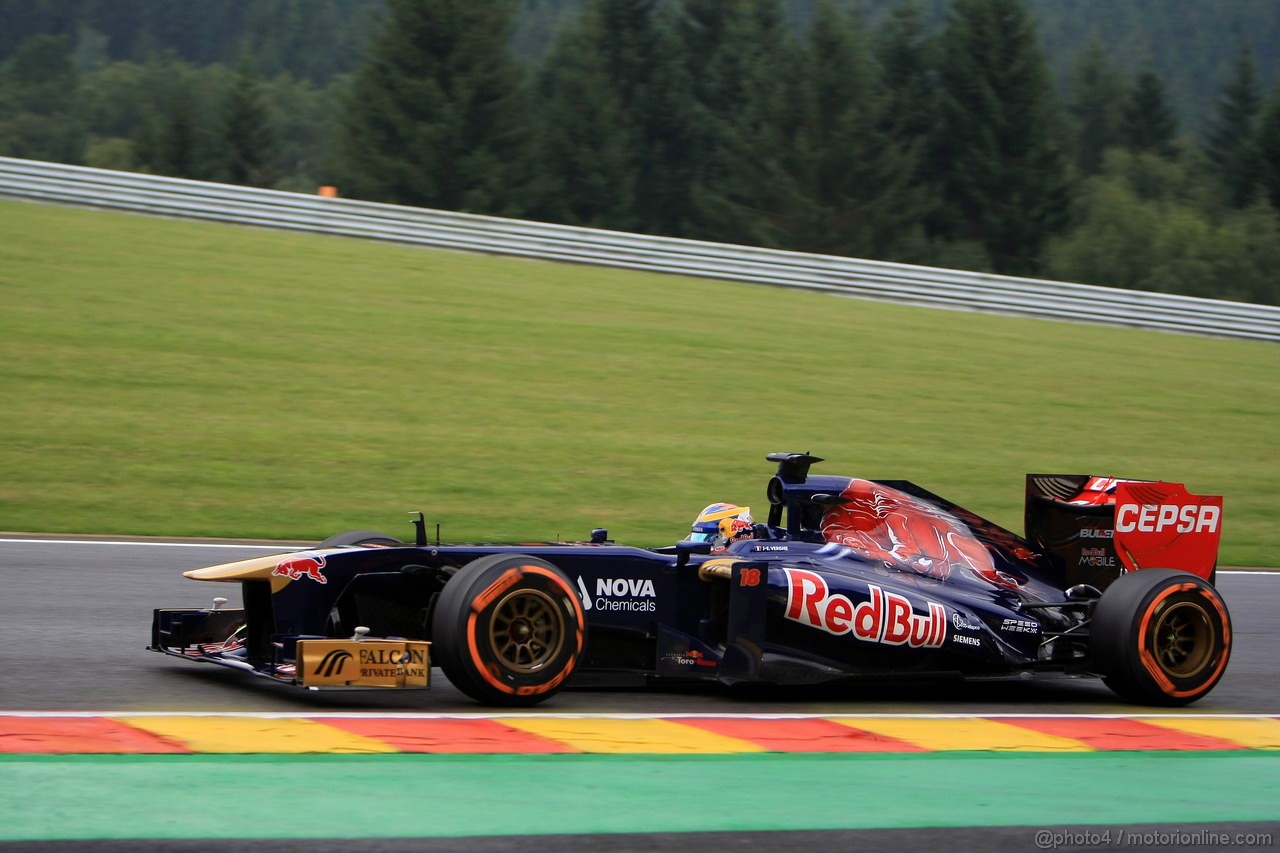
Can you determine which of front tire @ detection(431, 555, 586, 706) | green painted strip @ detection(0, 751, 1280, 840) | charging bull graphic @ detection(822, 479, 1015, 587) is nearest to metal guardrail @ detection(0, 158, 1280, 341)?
charging bull graphic @ detection(822, 479, 1015, 587)

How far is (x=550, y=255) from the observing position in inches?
1016

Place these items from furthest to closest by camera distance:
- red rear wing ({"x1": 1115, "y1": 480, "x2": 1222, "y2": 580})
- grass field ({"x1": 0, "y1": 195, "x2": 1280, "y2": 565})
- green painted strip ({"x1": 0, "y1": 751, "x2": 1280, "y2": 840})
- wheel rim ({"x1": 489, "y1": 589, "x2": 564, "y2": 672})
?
grass field ({"x1": 0, "y1": 195, "x2": 1280, "y2": 565}), red rear wing ({"x1": 1115, "y1": 480, "x2": 1222, "y2": 580}), wheel rim ({"x1": 489, "y1": 589, "x2": 564, "y2": 672}), green painted strip ({"x1": 0, "y1": 751, "x2": 1280, "y2": 840})

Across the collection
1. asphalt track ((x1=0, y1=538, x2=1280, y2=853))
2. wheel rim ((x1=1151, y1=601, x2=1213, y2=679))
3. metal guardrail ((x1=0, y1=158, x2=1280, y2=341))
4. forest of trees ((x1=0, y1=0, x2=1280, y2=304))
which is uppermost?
forest of trees ((x1=0, y1=0, x2=1280, y2=304))

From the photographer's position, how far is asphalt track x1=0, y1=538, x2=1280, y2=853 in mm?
5023

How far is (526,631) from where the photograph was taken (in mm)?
6828

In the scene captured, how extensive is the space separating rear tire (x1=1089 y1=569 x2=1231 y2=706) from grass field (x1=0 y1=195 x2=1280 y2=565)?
6.02 m

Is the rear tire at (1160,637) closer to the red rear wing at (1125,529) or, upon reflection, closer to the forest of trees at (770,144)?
the red rear wing at (1125,529)

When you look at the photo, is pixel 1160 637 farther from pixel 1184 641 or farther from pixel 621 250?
pixel 621 250

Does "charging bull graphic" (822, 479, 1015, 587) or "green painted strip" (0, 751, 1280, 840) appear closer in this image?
"green painted strip" (0, 751, 1280, 840)

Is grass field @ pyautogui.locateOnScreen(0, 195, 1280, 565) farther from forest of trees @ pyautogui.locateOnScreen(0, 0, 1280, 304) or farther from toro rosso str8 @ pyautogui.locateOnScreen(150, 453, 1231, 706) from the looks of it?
forest of trees @ pyautogui.locateOnScreen(0, 0, 1280, 304)

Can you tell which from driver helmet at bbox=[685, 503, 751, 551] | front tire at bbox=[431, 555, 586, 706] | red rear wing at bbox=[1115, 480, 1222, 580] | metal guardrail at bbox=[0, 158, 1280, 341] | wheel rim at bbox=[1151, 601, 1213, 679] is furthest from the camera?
metal guardrail at bbox=[0, 158, 1280, 341]

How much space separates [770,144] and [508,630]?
50.9 m

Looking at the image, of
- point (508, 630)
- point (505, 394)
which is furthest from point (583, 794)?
point (505, 394)

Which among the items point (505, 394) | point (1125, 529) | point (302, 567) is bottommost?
point (302, 567)
